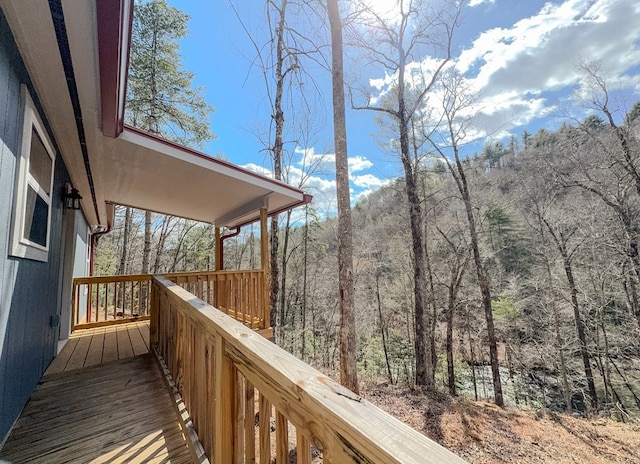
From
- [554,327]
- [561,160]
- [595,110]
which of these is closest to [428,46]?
[595,110]

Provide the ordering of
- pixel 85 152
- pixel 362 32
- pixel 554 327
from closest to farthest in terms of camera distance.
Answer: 1. pixel 85 152
2. pixel 362 32
3. pixel 554 327

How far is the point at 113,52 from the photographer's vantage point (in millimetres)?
1716

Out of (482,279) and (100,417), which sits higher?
(482,279)

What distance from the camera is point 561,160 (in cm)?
1085

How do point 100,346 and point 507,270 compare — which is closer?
point 100,346

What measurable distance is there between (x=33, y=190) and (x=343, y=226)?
4259 millimetres

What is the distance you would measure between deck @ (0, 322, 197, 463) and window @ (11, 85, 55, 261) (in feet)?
4.22

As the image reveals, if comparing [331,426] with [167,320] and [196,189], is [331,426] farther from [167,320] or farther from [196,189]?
[196,189]

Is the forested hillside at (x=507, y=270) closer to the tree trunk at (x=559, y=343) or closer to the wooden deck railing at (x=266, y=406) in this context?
the tree trunk at (x=559, y=343)

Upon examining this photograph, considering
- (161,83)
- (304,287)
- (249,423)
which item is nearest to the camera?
(249,423)

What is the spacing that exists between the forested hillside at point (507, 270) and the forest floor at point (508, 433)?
11.0 ft

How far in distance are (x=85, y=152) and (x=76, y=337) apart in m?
3.28

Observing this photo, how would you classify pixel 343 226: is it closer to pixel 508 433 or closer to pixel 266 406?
pixel 266 406

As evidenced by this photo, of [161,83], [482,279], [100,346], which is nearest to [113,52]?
[100,346]
